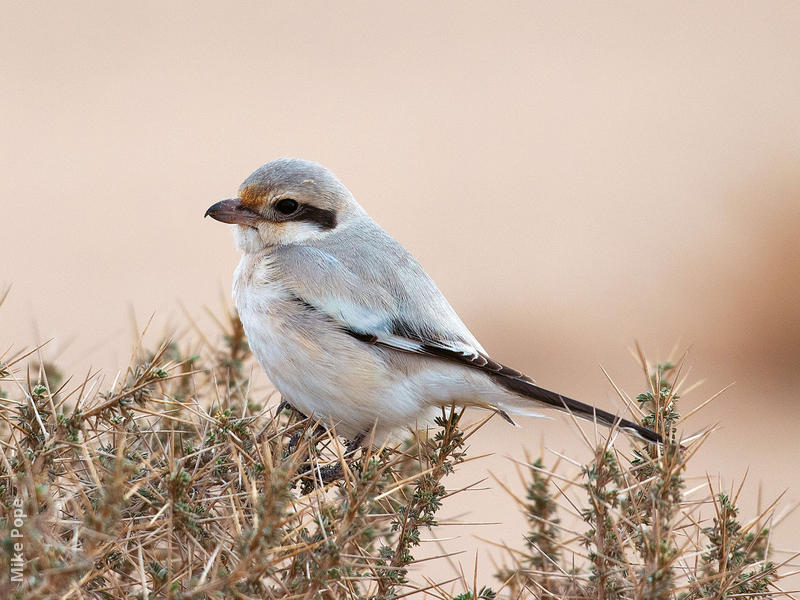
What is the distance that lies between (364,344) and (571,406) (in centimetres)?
79

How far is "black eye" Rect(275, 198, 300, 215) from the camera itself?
3763 millimetres

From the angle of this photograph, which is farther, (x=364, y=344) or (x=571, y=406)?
(x=364, y=344)

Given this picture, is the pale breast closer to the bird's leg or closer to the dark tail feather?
the bird's leg

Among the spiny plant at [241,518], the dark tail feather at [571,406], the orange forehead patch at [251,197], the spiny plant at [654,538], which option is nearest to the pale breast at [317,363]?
the dark tail feather at [571,406]

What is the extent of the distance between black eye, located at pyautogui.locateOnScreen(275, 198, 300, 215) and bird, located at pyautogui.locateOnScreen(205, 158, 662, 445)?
21 centimetres

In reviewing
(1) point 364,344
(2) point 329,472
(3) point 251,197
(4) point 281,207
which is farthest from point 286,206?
(2) point 329,472

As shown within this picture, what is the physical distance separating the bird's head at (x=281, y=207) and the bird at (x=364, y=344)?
0.16 m

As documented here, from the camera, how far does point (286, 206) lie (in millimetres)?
3785

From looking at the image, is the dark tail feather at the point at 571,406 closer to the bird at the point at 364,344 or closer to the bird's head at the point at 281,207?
the bird at the point at 364,344

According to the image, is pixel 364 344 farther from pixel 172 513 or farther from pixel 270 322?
pixel 172 513

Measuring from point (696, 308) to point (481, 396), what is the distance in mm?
5564

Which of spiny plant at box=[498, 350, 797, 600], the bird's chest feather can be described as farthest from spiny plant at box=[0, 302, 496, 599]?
the bird's chest feather

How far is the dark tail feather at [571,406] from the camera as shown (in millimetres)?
2240

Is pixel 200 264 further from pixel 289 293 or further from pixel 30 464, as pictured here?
pixel 30 464
